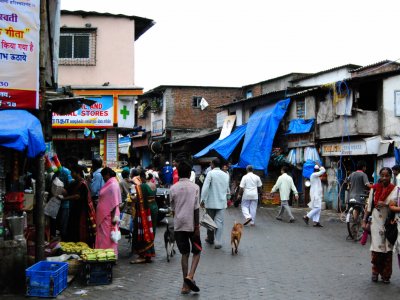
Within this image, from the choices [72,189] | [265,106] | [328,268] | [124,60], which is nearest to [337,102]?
[265,106]

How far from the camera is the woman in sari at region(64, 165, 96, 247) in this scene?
32.6ft

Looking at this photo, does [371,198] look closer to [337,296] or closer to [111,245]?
[337,296]

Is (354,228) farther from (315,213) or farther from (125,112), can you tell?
(125,112)

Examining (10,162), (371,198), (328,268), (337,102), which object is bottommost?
(328,268)

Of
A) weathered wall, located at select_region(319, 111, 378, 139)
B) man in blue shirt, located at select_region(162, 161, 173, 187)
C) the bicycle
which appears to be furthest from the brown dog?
weathered wall, located at select_region(319, 111, 378, 139)

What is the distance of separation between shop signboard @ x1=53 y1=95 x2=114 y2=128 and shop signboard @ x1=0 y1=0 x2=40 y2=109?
30.4 feet

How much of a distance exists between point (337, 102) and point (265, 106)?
7017 mm

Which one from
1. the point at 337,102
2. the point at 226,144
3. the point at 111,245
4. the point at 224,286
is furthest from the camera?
the point at 226,144

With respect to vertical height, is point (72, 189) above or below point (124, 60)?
below

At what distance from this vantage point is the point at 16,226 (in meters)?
7.95

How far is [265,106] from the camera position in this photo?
2889cm

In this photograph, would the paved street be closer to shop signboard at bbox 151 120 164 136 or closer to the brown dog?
the brown dog

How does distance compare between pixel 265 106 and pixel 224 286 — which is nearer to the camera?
pixel 224 286

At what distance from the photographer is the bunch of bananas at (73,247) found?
9352 millimetres
